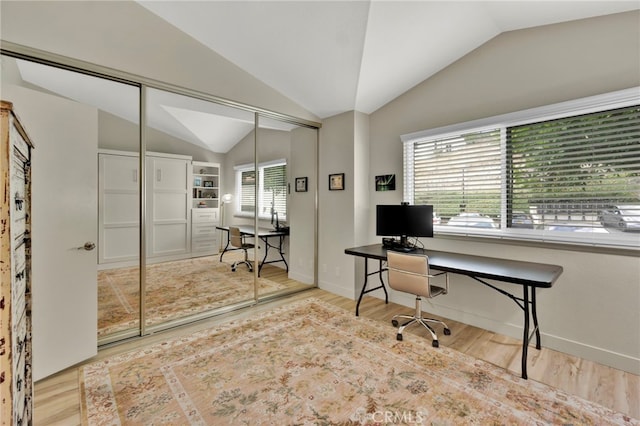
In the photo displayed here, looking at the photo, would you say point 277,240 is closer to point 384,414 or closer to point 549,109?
point 384,414

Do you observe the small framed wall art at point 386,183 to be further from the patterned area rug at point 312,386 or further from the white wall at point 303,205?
the patterned area rug at point 312,386

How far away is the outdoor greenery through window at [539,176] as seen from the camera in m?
2.32

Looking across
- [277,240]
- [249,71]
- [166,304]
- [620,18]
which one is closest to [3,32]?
[249,71]

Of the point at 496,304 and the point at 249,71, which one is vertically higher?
the point at 249,71

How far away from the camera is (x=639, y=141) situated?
2244mm

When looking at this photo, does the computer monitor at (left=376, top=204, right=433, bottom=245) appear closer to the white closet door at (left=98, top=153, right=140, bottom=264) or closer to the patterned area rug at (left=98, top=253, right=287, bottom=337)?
the patterned area rug at (left=98, top=253, right=287, bottom=337)

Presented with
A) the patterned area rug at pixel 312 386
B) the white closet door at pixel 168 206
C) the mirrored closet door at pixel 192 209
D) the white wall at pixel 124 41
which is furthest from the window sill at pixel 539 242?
the white closet door at pixel 168 206

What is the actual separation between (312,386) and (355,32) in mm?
3012

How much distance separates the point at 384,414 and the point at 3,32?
3672 millimetres

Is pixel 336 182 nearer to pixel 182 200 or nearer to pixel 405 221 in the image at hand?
pixel 405 221

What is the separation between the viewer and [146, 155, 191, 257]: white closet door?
324 centimetres

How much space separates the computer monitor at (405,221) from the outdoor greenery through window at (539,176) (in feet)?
1.06

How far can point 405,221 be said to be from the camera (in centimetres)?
331

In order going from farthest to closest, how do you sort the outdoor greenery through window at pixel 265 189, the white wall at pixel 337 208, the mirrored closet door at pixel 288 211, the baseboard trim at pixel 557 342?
the mirrored closet door at pixel 288 211, the white wall at pixel 337 208, the outdoor greenery through window at pixel 265 189, the baseboard trim at pixel 557 342
